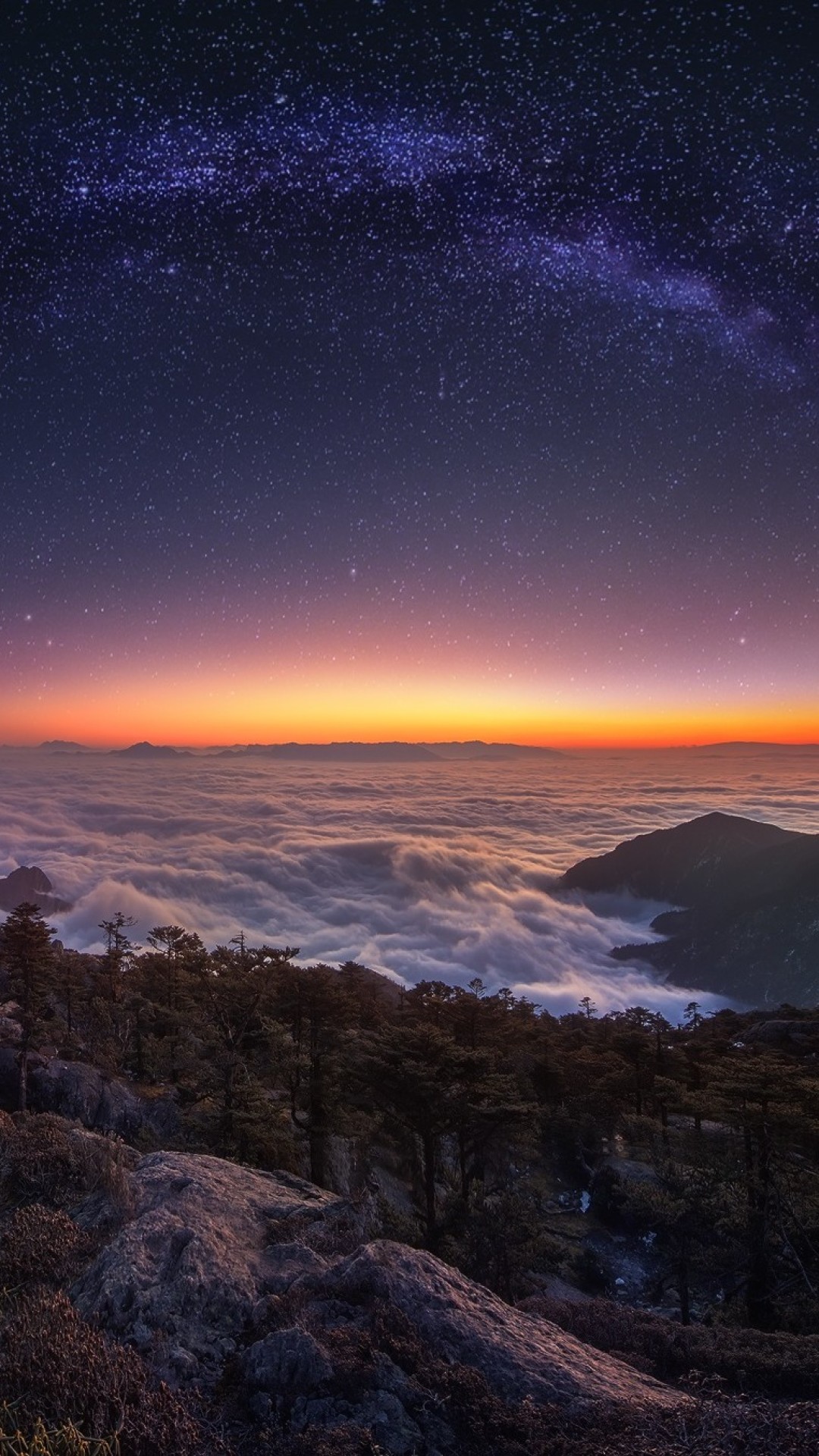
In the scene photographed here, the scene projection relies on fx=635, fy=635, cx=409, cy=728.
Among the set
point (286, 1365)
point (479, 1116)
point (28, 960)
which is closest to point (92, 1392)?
point (286, 1365)

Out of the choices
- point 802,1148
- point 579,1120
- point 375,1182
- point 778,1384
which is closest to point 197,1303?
point 778,1384

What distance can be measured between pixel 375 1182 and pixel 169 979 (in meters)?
24.4

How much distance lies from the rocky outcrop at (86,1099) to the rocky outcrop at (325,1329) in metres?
24.8

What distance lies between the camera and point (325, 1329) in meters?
5.57

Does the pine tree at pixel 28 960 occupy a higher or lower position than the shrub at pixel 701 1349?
lower

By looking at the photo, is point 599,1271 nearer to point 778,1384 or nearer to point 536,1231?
point 536,1231

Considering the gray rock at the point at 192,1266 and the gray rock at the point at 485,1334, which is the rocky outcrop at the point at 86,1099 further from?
the gray rock at the point at 485,1334

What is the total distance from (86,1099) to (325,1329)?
2964 centimetres

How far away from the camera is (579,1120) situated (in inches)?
1617

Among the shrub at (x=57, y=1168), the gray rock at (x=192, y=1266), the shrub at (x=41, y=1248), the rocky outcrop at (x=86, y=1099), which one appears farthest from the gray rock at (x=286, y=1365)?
the rocky outcrop at (x=86, y=1099)

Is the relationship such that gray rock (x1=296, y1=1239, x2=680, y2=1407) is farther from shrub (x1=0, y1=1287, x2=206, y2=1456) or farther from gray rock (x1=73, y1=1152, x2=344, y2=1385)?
shrub (x1=0, y1=1287, x2=206, y2=1456)

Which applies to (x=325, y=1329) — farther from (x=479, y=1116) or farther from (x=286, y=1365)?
(x=479, y=1116)

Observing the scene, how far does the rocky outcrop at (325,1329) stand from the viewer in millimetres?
4863

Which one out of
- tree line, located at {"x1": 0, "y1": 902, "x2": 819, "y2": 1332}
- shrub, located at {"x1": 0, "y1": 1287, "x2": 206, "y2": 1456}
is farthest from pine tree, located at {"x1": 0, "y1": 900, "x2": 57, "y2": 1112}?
shrub, located at {"x1": 0, "y1": 1287, "x2": 206, "y2": 1456}
